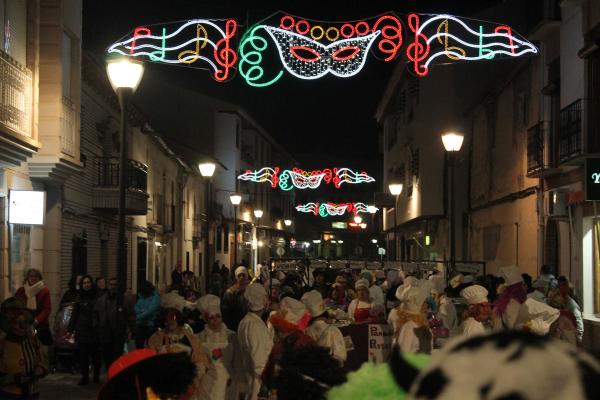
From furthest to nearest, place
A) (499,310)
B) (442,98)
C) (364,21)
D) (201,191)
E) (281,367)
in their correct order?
(201,191) → (442,98) → (364,21) → (499,310) → (281,367)

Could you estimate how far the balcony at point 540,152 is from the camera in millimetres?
22219

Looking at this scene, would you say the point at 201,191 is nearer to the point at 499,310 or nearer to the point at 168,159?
the point at 168,159

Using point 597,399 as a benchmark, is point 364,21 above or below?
above

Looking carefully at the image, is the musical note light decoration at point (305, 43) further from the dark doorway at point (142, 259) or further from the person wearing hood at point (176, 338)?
the dark doorway at point (142, 259)

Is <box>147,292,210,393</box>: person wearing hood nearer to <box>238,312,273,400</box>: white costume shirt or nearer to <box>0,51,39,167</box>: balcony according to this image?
<box>238,312,273,400</box>: white costume shirt

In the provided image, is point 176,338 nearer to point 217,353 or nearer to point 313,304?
Answer: point 217,353

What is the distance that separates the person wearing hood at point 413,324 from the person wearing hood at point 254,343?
1.50 metres

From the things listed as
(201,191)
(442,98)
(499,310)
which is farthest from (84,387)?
(201,191)

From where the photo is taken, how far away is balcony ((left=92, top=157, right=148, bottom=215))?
27547 millimetres

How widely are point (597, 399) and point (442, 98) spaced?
36610 mm

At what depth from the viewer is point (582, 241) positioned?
2011cm

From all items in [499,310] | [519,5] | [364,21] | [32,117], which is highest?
[519,5]

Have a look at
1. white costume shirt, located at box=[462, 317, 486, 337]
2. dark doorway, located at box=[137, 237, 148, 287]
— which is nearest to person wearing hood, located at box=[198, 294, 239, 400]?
white costume shirt, located at box=[462, 317, 486, 337]

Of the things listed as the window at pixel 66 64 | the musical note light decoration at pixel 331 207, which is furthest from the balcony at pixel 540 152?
the musical note light decoration at pixel 331 207
